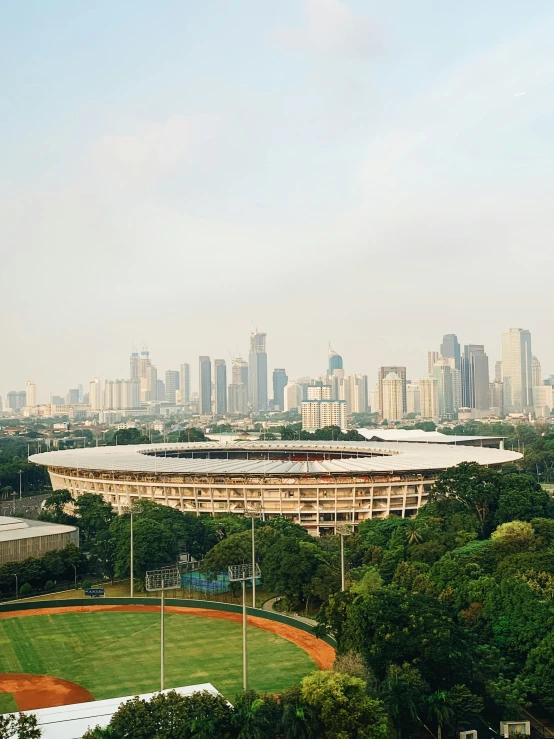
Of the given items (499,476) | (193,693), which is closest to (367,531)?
(499,476)

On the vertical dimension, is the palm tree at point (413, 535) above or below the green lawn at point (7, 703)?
above

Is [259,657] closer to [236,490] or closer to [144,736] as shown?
[144,736]


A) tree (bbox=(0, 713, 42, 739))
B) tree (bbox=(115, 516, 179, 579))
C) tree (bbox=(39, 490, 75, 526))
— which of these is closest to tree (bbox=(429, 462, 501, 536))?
tree (bbox=(115, 516, 179, 579))

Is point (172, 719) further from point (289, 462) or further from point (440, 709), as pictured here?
point (289, 462)

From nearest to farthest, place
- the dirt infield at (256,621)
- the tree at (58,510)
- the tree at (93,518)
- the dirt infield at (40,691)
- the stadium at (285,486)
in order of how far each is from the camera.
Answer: the dirt infield at (40,691) < the dirt infield at (256,621) < the tree at (93,518) < the tree at (58,510) < the stadium at (285,486)

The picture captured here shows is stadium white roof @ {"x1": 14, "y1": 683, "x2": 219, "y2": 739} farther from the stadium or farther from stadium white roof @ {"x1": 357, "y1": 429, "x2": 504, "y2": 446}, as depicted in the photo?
stadium white roof @ {"x1": 357, "y1": 429, "x2": 504, "y2": 446}

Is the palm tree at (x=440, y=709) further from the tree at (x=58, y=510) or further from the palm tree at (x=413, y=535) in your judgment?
the tree at (x=58, y=510)

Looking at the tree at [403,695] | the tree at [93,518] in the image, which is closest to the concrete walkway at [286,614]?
the tree at [403,695]
